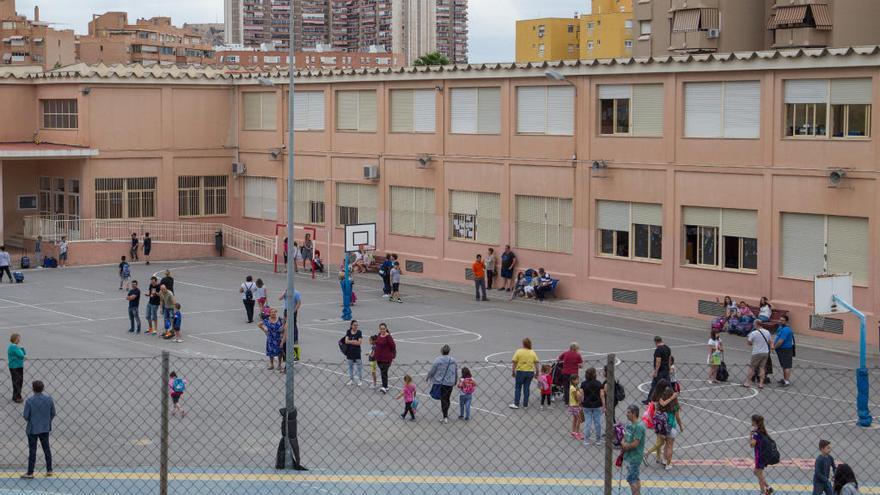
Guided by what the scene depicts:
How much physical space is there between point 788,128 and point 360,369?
1615cm

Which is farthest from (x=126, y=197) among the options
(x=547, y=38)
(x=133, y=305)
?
(x=547, y=38)

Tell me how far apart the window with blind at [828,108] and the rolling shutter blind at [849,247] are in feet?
7.81

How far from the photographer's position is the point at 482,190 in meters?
47.5

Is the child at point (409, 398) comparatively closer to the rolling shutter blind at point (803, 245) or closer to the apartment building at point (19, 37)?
the rolling shutter blind at point (803, 245)

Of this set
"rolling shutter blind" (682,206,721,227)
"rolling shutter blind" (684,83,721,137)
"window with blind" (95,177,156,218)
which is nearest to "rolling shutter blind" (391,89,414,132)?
"window with blind" (95,177,156,218)

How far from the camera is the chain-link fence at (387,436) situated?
1969cm

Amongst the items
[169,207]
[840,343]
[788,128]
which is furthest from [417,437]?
[169,207]

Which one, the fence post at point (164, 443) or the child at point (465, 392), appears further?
the child at point (465, 392)

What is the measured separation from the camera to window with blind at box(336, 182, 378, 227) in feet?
172

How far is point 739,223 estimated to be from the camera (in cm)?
3903

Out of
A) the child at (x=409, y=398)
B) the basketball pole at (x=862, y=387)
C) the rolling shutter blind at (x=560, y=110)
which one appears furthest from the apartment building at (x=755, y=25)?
the child at (x=409, y=398)

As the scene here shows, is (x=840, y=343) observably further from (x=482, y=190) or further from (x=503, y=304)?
(x=482, y=190)

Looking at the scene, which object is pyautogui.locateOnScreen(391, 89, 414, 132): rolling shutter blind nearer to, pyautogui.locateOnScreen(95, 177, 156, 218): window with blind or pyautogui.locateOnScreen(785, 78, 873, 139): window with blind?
pyautogui.locateOnScreen(95, 177, 156, 218): window with blind

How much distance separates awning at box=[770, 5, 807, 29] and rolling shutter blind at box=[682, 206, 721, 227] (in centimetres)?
1667
